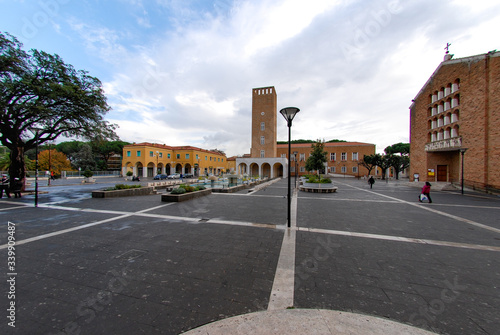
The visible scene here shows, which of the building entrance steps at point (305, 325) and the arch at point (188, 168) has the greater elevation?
the arch at point (188, 168)

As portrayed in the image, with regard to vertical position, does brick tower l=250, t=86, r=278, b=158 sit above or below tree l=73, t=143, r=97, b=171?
above

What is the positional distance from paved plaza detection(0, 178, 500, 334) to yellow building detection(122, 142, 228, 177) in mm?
42205

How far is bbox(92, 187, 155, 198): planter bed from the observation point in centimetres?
1195

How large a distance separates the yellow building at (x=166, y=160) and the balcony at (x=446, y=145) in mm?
48078

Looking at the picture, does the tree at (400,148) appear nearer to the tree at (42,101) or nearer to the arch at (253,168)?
the arch at (253,168)

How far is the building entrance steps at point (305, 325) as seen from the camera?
2.06 meters

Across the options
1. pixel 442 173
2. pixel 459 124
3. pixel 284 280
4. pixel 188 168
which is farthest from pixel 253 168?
pixel 284 280

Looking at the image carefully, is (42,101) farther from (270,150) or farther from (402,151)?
(402,151)

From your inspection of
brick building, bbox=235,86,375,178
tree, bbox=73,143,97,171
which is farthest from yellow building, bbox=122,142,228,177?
tree, bbox=73,143,97,171

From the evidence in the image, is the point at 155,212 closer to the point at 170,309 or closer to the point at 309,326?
the point at 170,309

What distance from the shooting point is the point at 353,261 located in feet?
12.5

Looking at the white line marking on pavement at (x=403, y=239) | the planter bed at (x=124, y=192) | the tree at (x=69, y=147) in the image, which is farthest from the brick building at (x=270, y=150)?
the tree at (x=69, y=147)

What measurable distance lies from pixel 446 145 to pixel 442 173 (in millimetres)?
3929

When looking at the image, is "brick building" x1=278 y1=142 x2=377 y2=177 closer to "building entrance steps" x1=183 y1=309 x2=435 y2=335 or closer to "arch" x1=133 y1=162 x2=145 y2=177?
"arch" x1=133 y1=162 x2=145 y2=177
